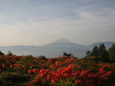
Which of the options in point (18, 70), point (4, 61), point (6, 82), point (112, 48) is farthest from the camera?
point (112, 48)

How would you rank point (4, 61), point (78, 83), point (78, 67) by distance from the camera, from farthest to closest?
point (4, 61) → point (78, 67) → point (78, 83)

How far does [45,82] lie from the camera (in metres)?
10.1

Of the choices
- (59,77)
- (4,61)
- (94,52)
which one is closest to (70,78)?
(59,77)

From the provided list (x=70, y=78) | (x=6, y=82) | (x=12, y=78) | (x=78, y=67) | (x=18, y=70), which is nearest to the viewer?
(x=70, y=78)

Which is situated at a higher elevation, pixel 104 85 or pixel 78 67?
pixel 78 67

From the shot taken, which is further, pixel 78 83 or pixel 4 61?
pixel 4 61

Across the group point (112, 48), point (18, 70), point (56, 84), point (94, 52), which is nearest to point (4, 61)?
point (18, 70)

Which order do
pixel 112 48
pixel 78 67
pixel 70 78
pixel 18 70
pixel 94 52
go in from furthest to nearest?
1. pixel 94 52
2. pixel 112 48
3. pixel 18 70
4. pixel 78 67
5. pixel 70 78

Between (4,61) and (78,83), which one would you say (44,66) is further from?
(78,83)

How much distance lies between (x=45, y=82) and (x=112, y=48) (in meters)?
51.9

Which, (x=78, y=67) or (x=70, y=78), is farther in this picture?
(x=78, y=67)

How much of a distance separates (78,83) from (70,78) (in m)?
0.76

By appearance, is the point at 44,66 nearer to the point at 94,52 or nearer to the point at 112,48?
the point at 112,48

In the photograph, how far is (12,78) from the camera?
11.5 meters
